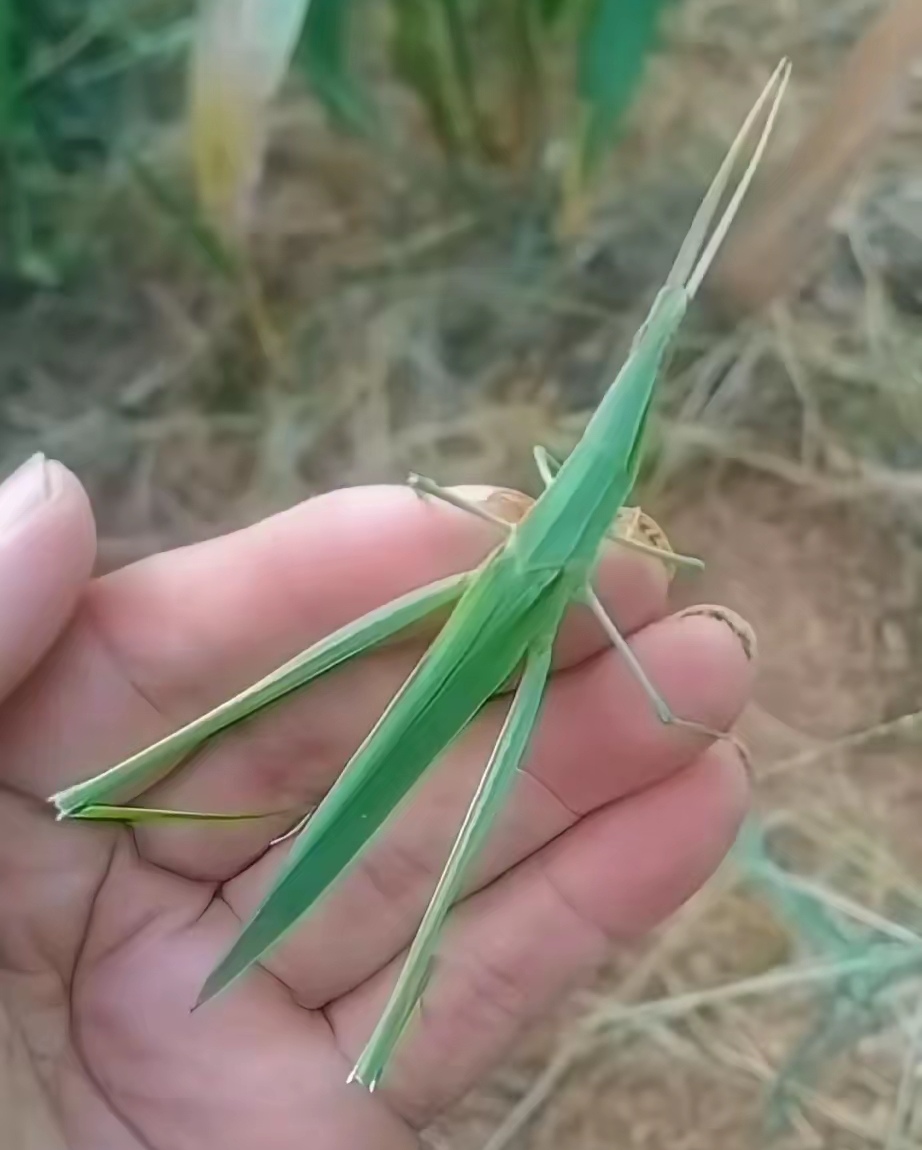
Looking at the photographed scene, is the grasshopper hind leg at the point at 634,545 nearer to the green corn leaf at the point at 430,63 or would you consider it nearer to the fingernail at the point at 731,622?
the fingernail at the point at 731,622

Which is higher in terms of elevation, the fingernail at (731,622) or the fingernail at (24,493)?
the fingernail at (24,493)

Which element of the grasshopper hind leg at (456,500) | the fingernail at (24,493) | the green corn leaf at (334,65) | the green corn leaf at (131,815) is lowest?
the green corn leaf at (131,815)

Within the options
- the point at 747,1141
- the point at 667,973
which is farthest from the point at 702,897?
the point at 747,1141

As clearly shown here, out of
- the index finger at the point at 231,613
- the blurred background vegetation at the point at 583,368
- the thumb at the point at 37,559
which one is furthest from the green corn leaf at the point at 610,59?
the thumb at the point at 37,559

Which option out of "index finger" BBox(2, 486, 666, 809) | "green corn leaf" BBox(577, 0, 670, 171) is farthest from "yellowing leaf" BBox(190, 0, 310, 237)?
"index finger" BBox(2, 486, 666, 809)

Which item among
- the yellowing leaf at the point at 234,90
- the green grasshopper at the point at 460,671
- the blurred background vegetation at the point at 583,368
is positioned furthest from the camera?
the blurred background vegetation at the point at 583,368

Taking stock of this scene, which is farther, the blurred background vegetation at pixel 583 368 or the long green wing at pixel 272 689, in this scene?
the blurred background vegetation at pixel 583 368

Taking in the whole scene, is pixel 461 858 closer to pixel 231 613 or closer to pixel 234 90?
pixel 231 613
